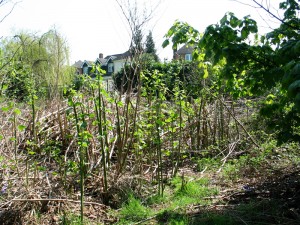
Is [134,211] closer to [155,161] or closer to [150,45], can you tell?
[155,161]

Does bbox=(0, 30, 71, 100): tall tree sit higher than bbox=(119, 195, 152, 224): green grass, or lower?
higher

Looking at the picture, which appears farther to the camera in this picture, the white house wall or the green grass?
the white house wall

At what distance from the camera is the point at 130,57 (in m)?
5.11

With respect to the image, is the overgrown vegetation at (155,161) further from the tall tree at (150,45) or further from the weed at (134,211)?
the tall tree at (150,45)

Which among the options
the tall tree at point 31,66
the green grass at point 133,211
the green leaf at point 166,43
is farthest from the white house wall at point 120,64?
the green grass at point 133,211

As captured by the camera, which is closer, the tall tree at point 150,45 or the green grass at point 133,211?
the green grass at point 133,211

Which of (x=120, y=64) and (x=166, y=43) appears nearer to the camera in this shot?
(x=166, y=43)

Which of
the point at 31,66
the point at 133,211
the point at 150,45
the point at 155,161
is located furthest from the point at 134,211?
the point at 31,66

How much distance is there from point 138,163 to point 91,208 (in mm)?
1324

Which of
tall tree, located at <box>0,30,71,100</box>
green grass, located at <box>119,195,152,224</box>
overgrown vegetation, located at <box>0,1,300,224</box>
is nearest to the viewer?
overgrown vegetation, located at <box>0,1,300,224</box>

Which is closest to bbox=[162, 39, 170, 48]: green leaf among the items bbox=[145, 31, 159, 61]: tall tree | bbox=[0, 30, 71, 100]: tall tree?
bbox=[145, 31, 159, 61]: tall tree

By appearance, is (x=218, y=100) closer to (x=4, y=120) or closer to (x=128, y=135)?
(x=128, y=135)

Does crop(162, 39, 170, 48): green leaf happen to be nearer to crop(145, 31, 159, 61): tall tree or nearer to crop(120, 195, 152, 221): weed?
crop(145, 31, 159, 61): tall tree

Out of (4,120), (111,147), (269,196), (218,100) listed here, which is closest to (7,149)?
(4,120)
